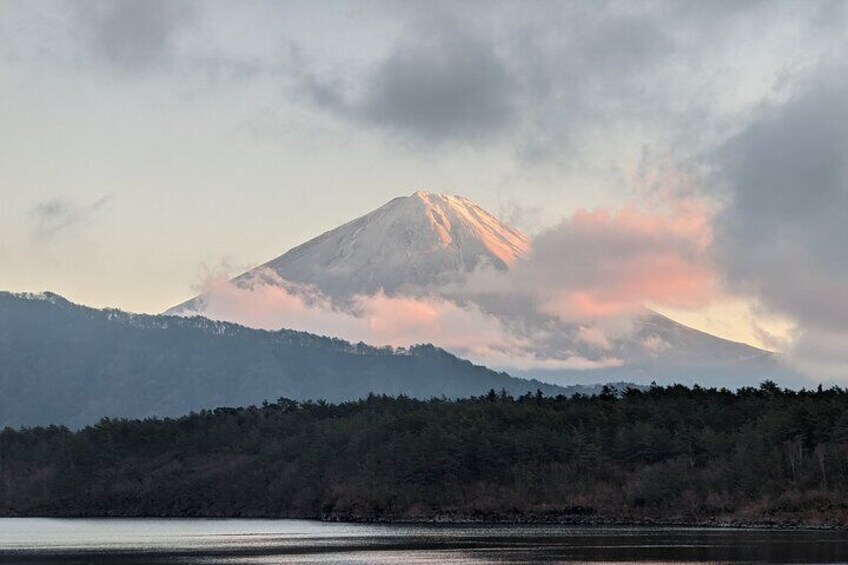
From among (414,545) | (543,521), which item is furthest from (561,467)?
(414,545)

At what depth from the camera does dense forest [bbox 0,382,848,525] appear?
5527 inches

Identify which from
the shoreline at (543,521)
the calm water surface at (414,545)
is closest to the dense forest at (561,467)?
the shoreline at (543,521)

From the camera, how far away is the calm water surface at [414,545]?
92438mm

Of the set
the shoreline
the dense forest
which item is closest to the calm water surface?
the shoreline

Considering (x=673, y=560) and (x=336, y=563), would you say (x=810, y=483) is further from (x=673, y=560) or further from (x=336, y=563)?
(x=336, y=563)

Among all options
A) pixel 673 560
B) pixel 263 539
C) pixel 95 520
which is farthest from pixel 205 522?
pixel 673 560

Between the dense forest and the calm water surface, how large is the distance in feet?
43.4

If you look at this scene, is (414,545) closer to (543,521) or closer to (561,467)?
(543,521)

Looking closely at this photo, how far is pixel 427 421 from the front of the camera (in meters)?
181

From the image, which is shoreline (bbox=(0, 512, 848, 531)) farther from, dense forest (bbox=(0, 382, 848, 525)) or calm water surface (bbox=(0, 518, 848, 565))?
calm water surface (bbox=(0, 518, 848, 565))

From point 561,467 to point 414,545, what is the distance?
53.0 metres

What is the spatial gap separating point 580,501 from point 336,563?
6766 cm

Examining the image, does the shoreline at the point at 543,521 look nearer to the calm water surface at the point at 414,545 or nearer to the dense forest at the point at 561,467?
the dense forest at the point at 561,467

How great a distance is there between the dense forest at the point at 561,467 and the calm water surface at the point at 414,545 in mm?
13235
